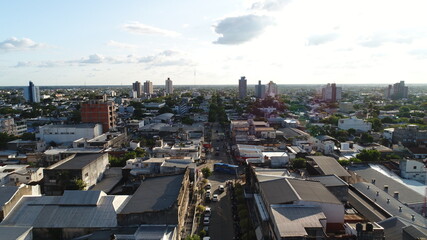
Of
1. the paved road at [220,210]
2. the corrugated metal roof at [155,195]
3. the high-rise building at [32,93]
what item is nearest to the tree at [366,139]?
the paved road at [220,210]

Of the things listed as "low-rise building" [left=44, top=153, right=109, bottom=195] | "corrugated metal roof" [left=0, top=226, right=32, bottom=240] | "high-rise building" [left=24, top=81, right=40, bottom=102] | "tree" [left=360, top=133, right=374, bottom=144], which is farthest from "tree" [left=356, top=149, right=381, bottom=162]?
"high-rise building" [left=24, top=81, right=40, bottom=102]

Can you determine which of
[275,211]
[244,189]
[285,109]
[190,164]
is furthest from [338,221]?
[285,109]

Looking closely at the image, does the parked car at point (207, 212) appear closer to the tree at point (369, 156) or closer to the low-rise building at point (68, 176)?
the low-rise building at point (68, 176)

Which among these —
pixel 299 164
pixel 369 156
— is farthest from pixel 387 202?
pixel 369 156

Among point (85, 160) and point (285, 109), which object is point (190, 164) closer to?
point (85, 160)

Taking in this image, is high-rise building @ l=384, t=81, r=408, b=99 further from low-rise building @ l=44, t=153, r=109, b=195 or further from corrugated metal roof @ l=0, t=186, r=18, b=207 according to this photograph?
corrugated metal roof @ l=0, t=186, r=18, b=207

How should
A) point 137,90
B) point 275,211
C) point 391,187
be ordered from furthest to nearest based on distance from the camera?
1. point 137,90
2. point 391,187
3. point 275,211

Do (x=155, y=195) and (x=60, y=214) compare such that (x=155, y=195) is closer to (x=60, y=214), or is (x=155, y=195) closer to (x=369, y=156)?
(x=60, y=214)
